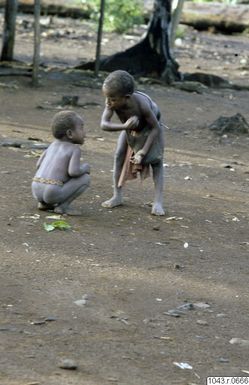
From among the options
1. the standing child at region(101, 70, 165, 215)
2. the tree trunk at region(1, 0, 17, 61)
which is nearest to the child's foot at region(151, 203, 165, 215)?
the standing child at region(101, 70, 165, 215)

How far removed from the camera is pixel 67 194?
23.4 feet

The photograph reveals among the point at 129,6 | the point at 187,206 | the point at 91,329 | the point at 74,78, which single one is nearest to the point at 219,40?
the point at 129,6

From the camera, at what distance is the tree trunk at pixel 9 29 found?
638 inches

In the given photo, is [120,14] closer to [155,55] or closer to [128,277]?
[155,55]

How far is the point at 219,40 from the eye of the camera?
26.1 meters

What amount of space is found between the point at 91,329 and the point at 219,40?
863 inches

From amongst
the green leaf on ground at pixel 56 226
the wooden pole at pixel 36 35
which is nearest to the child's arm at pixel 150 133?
the green leaf on ground at pixel 56 226

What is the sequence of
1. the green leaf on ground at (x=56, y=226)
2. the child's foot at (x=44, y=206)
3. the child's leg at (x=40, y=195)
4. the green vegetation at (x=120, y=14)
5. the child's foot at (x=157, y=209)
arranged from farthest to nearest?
the green vegetation at (x=120, y=14)
the child's foot at (x=157, y=209)
the child's foot at (x=44, y=206)
the child's leg at (x=40, y=195)
the green leaf on ground at (x=56, y=226)

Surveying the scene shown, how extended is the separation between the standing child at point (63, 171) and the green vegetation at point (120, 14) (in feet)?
55.2

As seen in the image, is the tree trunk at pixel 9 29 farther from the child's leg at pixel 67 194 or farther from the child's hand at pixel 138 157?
the child's leg at pixel 67 194

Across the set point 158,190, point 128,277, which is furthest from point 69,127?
point 128,277

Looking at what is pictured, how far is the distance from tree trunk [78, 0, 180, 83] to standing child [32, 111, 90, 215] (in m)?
9.76

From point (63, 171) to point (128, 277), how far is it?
59.1 inches

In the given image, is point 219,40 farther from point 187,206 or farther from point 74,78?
point 187,206
